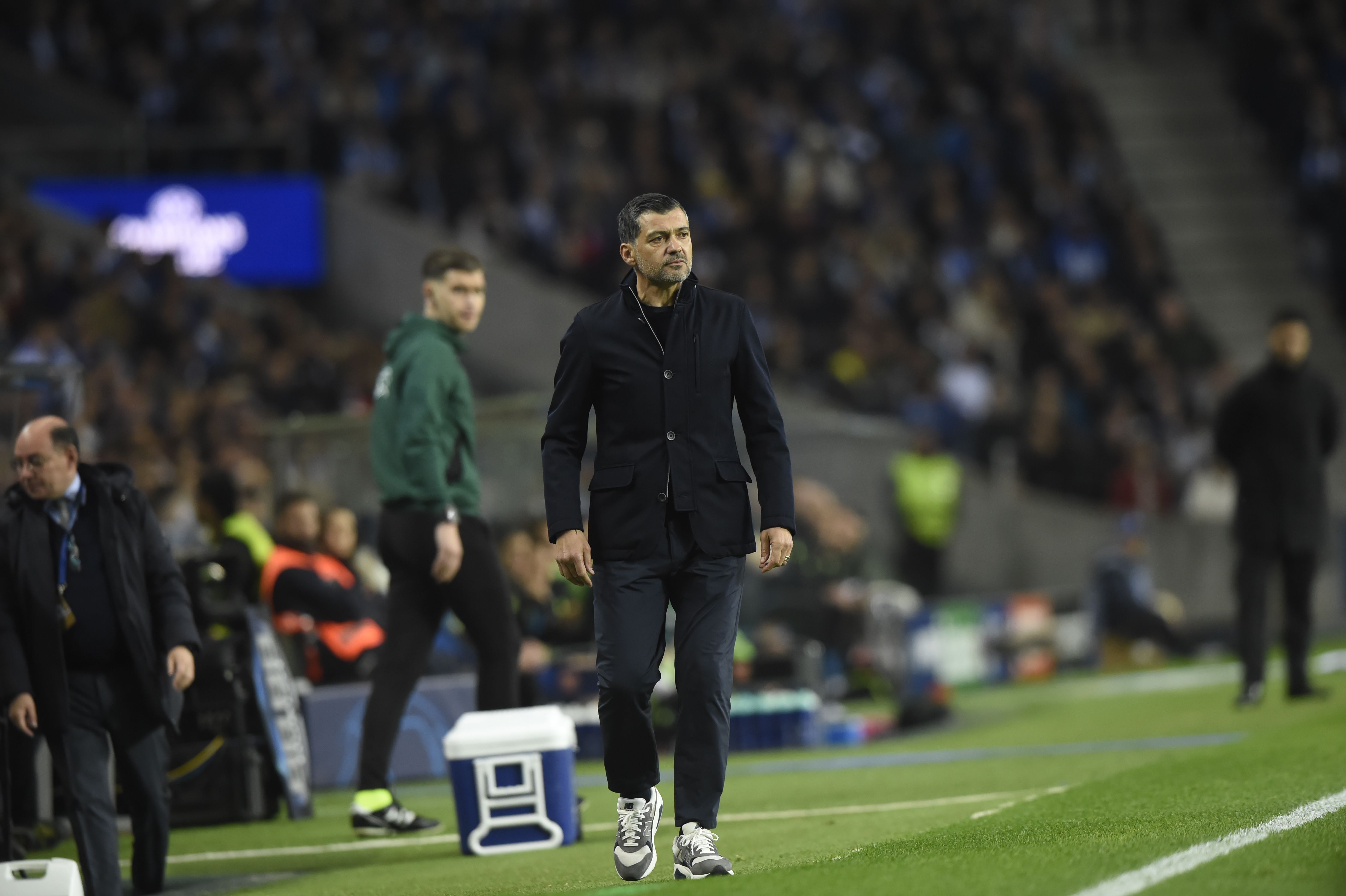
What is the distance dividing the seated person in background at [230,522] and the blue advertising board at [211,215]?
1148 cm

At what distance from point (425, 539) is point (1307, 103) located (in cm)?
2086

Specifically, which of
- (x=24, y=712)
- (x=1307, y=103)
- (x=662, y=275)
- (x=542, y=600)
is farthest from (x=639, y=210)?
(x=1307, y=103)

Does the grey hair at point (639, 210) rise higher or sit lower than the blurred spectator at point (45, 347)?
lower

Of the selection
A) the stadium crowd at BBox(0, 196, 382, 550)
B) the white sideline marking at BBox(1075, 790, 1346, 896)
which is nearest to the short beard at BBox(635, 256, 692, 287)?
the white sideline marking at BBox(1075, 790, 1346, 896)

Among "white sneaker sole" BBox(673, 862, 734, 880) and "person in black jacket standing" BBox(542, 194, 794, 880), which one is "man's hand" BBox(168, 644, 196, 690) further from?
"white sneaker sole" BBox(673, 862, 734, 880)

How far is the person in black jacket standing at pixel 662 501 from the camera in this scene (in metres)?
6.03

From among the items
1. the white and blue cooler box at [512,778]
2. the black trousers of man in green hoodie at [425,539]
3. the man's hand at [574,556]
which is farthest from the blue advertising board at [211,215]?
the man's hand at [574,556]

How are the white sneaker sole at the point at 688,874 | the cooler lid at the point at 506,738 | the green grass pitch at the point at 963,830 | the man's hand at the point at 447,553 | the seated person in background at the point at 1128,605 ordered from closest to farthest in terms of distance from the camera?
the green grass pitch at the point at 963,830 → the white sneaker sole at the point at 688,874 → the cooler lid at the point at 506,738 → the man's hand at the point at 447,553 → the seated person in background at the point at 1128,605

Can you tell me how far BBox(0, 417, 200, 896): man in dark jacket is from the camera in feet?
22.5

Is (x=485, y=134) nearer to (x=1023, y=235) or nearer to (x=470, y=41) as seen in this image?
(x=470, y=41)

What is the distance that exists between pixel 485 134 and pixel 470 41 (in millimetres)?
2279

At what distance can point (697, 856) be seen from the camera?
589 centimetres

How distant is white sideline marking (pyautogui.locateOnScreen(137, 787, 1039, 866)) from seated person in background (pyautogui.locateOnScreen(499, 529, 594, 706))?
4.31m

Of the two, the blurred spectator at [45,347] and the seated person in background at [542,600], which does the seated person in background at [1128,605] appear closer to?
the seated person in background at [542,600]
